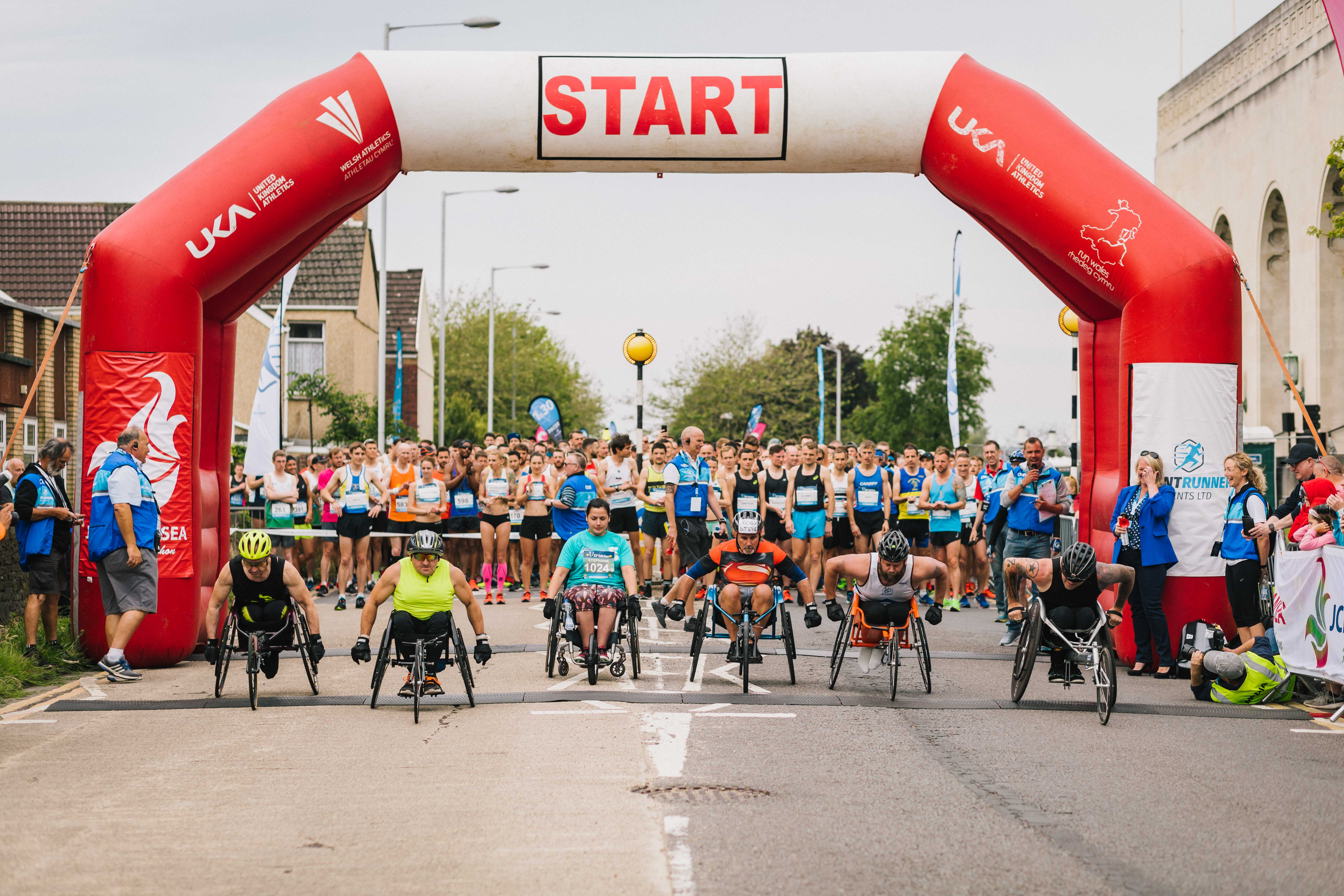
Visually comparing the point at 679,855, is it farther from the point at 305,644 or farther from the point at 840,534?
the point at 840,534

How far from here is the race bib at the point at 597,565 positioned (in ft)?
37.9

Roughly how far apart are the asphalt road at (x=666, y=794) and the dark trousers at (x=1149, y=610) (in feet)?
2.65

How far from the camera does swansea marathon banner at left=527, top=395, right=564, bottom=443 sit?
27844 mm

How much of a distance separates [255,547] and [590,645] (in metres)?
2.63

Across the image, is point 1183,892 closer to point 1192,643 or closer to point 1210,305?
point 1192,643

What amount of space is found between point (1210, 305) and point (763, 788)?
7122mm

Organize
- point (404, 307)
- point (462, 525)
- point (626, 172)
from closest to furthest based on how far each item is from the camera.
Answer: point (626, 172), point (462, 525), point (404, 307)

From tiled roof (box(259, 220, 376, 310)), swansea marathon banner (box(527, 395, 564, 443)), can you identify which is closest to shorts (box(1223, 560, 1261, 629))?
swansea marathon banner (box(527, 395, 564, 443))

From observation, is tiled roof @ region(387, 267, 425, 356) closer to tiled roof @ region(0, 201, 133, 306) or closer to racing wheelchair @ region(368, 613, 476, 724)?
tiled roof @ region(0, 201, 133, 306)

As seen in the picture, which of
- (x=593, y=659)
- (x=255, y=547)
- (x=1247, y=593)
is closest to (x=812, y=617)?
(x=593, y=659)

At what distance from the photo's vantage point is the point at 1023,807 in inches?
279

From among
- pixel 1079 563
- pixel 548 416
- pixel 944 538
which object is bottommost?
pixel 944 538

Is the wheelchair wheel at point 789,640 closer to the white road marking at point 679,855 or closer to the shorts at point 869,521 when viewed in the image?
the white road marking at point 679,855

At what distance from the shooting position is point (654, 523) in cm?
1825
